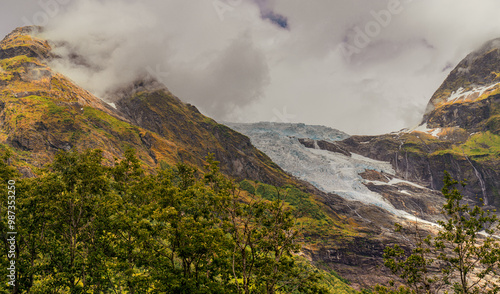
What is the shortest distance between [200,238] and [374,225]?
7308 inches

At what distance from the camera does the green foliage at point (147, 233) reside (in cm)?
1667

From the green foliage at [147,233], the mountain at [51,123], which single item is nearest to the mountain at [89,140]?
the mountain at [51,123]

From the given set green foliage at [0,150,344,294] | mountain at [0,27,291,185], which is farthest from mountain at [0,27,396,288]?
green foliage at [0,150,344,294]

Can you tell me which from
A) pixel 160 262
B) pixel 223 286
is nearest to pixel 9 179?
pixel 160 262

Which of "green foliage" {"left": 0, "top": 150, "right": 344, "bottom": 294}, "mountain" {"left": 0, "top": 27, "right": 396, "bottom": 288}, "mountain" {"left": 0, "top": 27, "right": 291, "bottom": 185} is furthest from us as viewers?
"mountain" {"left": 0, "top": 27, "right": 396, "bottom": 288}

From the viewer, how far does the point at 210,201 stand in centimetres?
1917

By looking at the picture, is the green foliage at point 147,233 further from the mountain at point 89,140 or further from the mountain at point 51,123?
the mountain at point 51,123

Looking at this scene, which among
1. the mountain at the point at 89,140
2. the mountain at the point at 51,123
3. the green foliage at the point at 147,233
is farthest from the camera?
the mountain at the point at 89,140

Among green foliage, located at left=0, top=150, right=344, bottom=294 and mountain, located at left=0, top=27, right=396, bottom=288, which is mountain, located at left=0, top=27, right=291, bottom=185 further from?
green foliage, located at left=0, top=150, right=344, bottom=294

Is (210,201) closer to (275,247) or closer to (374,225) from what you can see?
(275,247)

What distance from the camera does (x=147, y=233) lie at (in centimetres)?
1712

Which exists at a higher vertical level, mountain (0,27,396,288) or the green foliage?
mountain (0,27,396,288)

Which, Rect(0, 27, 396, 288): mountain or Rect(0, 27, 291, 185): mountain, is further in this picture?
Rect(0, 27, 396, 288): mountain

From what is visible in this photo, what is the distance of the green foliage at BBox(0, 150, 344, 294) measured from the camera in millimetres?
16672
